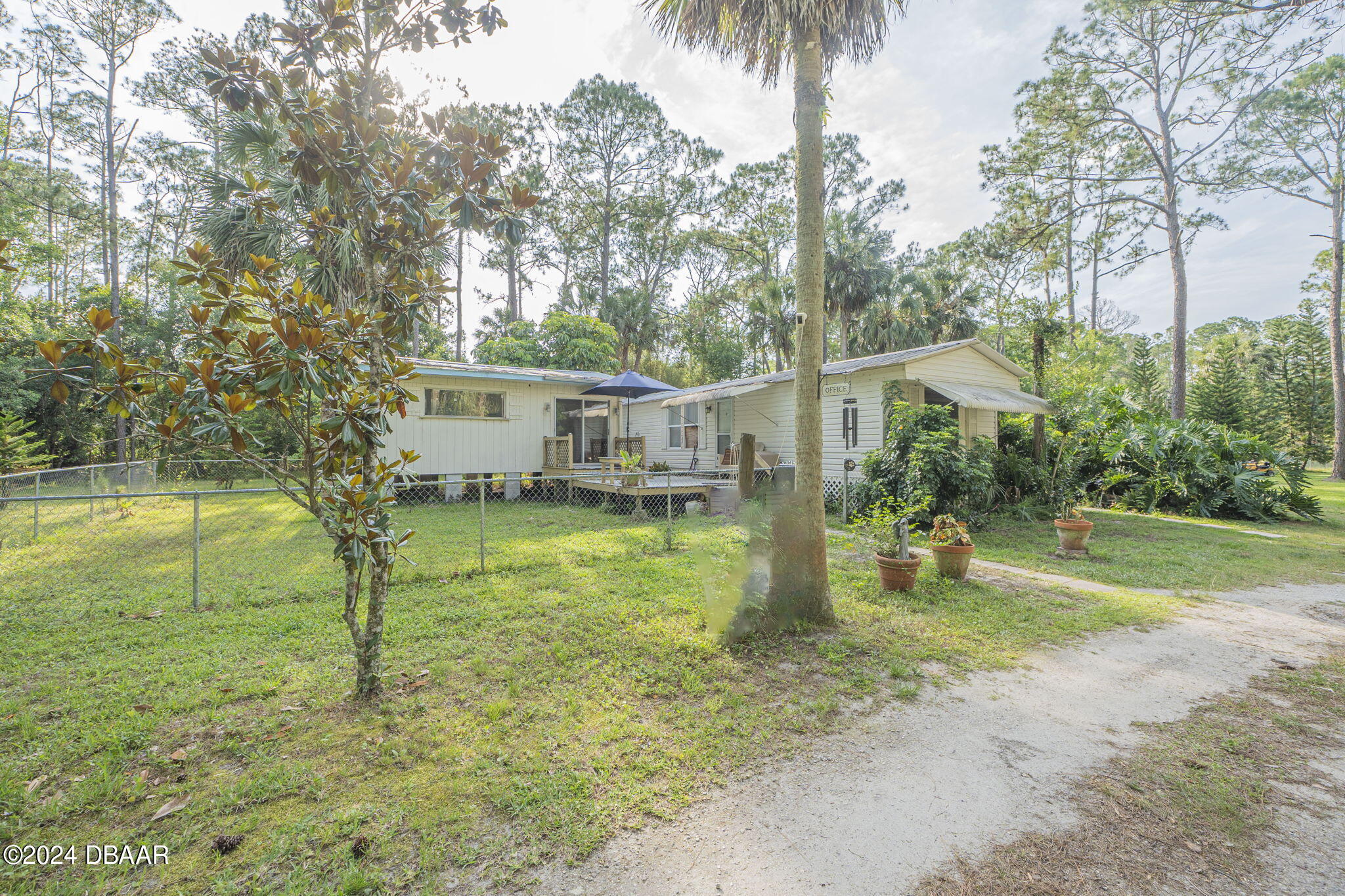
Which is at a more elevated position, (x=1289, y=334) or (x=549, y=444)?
(x=1289, y=334)

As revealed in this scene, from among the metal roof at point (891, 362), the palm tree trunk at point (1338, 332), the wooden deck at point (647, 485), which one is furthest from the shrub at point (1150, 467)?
the palm tree trunk at point (1338, 332)

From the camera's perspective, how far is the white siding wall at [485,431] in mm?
12383

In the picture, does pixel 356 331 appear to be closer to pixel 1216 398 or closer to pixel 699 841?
pixel 699 841

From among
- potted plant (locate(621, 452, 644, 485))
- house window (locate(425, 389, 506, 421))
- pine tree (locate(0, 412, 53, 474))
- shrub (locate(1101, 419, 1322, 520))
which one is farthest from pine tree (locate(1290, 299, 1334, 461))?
pine tree (locate(0, 412, 53, 474))

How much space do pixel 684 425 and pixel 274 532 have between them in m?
9.68

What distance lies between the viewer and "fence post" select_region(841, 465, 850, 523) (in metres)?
9.91

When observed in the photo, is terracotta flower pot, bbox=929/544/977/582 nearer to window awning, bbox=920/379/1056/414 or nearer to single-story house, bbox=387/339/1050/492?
single-story house, bbox=387/339/1050/492

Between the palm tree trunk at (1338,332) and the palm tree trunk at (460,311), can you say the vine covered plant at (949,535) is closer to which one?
the palm tree trunk at (1338,332)

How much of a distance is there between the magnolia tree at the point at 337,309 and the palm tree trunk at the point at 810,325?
92.1 inches

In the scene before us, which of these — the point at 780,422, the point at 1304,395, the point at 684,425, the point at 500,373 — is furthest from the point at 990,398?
the point at 1304,395

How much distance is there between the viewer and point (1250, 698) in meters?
3.32

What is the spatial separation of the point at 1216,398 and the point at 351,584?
28.1m

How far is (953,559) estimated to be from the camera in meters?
5.90

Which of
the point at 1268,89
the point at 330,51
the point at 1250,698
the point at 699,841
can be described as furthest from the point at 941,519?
the point at 1268,89
